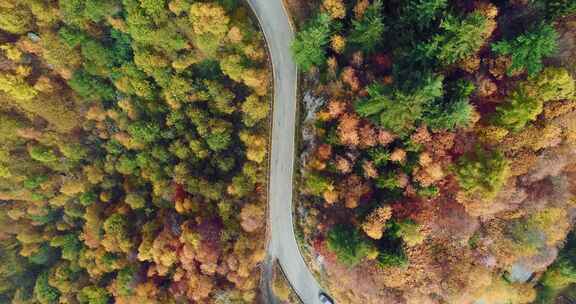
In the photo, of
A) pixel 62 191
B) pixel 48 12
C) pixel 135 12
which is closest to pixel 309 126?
pixel 135 12

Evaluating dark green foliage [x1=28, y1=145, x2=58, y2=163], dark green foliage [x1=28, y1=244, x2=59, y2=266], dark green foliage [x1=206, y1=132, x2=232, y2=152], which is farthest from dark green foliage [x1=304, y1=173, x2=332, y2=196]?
dark green foliage [x1=28, y1=244, x2=59, y2=266]

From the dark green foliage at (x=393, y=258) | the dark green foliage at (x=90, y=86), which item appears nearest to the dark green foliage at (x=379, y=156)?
the dark green foliage at (x=393, y=258)

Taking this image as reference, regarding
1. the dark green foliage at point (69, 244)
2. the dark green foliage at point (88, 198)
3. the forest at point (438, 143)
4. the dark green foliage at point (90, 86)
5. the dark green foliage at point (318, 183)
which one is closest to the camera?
the forest at point (438, 143)

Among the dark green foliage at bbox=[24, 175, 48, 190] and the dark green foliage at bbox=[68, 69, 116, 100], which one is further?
the dark green foliage at bbox=[24, 175, 48, 190]

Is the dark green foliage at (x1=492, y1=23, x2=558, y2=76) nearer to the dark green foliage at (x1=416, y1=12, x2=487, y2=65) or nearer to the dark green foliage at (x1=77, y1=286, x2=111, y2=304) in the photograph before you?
the dark green foliage at (x1=416, y1=12, x2=487, y2=65)

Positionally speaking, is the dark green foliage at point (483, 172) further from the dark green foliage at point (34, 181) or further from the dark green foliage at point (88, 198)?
the dark green foliage at point (34, 181)
